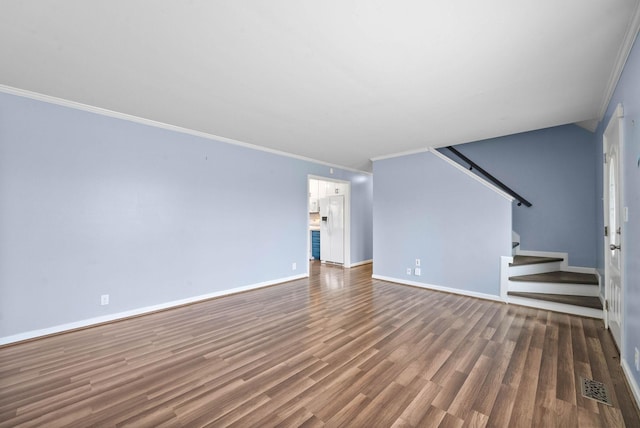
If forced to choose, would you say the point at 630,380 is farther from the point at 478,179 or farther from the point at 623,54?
the point at 478,179

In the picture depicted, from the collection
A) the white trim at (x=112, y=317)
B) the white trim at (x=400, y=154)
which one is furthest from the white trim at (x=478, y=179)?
the white trim at (x=112, y=317)

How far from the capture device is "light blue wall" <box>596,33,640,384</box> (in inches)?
72.3

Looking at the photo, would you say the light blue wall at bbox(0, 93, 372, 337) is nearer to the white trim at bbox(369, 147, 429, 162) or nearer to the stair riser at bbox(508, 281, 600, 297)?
the white trim at bbox(369, 147, 429, 162)

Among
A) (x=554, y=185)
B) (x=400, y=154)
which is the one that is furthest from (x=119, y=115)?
(x=554, y=185)

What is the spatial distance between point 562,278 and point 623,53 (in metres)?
3.11

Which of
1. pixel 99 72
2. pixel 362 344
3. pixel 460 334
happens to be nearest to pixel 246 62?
pixel 99 72

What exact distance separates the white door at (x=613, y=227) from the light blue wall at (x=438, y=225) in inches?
43.9

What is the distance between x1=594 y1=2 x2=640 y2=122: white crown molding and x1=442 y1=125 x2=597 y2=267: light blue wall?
5.45 ft

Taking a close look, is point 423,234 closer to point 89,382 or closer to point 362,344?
point 362,344

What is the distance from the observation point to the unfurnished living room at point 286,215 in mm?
1766

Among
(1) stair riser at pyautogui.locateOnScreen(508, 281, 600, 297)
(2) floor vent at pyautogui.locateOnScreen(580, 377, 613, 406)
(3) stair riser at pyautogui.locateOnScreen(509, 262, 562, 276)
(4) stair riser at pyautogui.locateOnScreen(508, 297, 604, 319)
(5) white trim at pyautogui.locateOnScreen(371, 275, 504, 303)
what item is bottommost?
(2) floor vent at pyautogui.locateOnScreen(580, 377, 613, 406)

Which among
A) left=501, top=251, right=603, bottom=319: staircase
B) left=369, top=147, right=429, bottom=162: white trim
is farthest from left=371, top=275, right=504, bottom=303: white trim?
left=369, top=147, right=429, bottom=162: white trim

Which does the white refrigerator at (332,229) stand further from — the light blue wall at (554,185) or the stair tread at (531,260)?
the stair tread at (531,260)

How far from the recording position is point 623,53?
2.05 meters
